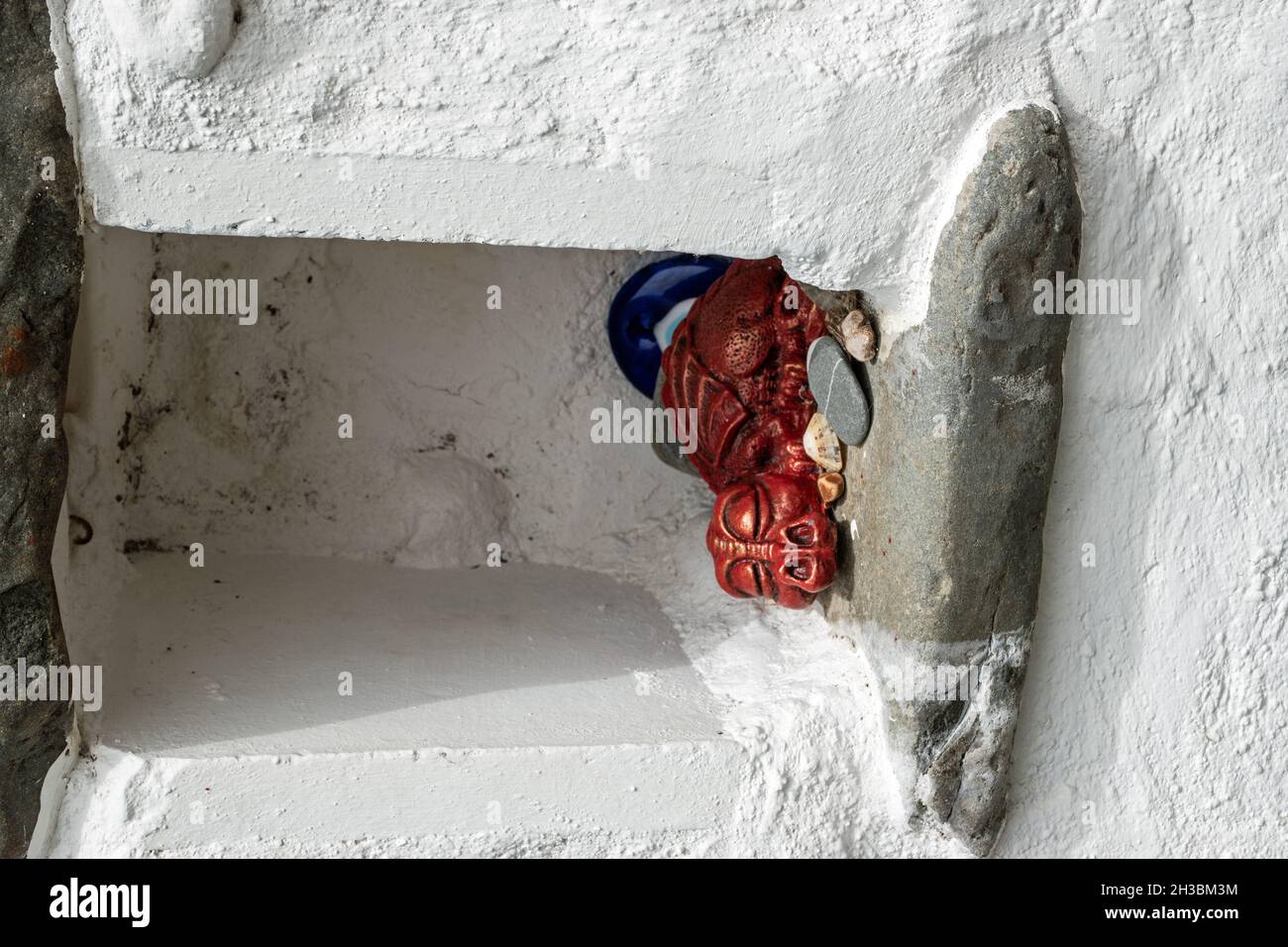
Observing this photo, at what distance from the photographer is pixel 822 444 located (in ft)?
5.36

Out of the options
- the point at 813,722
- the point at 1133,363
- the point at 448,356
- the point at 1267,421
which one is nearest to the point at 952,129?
the point at 1133,363

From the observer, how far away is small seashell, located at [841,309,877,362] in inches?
58.2

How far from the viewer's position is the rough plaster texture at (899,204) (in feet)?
4.11

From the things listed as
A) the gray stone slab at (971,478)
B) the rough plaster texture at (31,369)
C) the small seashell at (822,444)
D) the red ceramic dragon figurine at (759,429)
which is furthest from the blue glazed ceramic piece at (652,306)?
the rough plaster texture at (31,369)

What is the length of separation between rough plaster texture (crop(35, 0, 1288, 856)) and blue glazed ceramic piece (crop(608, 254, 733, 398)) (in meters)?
0.49

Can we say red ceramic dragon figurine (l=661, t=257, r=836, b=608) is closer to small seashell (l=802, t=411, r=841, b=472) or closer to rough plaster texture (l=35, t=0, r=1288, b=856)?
small seashell (l=802, t=411, r=841, b=472)

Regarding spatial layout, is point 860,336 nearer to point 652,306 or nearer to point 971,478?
point 971,478

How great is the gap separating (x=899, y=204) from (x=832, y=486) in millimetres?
393

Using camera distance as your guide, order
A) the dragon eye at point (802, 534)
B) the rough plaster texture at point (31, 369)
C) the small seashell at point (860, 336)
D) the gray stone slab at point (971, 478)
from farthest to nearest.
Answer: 1. the dragon eye at point (802, 534)
2. the small seashell at point (860, 336)
3. the gray stone slab at point (971, 478)
4. the rough plaster texture at point (31, 369)

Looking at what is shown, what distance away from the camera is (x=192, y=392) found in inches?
75.2

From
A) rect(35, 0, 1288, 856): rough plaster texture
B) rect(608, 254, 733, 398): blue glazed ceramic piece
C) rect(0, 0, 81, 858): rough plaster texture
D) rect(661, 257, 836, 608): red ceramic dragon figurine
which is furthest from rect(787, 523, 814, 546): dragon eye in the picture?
rect(0, 0, 81, 858): rough plaster texture

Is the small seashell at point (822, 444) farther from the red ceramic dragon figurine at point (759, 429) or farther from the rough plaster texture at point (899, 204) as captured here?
the rough plaster texture at point (899, 204)

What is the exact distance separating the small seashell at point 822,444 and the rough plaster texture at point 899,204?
0.23 m

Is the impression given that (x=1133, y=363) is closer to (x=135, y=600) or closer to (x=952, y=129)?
(x=952, y=129)
